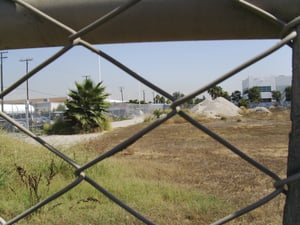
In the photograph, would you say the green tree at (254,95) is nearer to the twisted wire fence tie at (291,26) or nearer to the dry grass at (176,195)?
the dry grass at (176,195)

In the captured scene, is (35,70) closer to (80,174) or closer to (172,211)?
(80,174)

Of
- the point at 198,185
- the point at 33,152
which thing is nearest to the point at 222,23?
the point at 198,185

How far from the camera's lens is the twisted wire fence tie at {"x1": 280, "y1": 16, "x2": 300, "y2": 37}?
1.30 ft

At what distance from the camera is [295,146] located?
409mm

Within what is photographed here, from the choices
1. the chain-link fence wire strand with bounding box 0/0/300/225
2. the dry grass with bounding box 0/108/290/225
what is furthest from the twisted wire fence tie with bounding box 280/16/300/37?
the dry grass with bounding box 0/108/290/225

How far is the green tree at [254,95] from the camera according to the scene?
41.1 m

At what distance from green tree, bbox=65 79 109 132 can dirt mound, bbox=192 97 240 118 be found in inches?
436

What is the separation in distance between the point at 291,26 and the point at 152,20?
15cm

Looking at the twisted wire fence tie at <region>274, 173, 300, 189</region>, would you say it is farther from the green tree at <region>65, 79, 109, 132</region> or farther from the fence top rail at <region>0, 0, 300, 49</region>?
the green tree at <region>65, 79, 109, 132</region>

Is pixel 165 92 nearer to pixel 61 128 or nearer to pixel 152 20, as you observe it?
pixel 152 20

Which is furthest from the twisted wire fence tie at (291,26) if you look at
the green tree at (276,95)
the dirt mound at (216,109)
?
the green tree at (276,95)

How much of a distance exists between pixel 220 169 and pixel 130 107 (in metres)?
28.8

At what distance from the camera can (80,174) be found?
0.47 metres

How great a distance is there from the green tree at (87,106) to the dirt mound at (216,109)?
11063 mm
